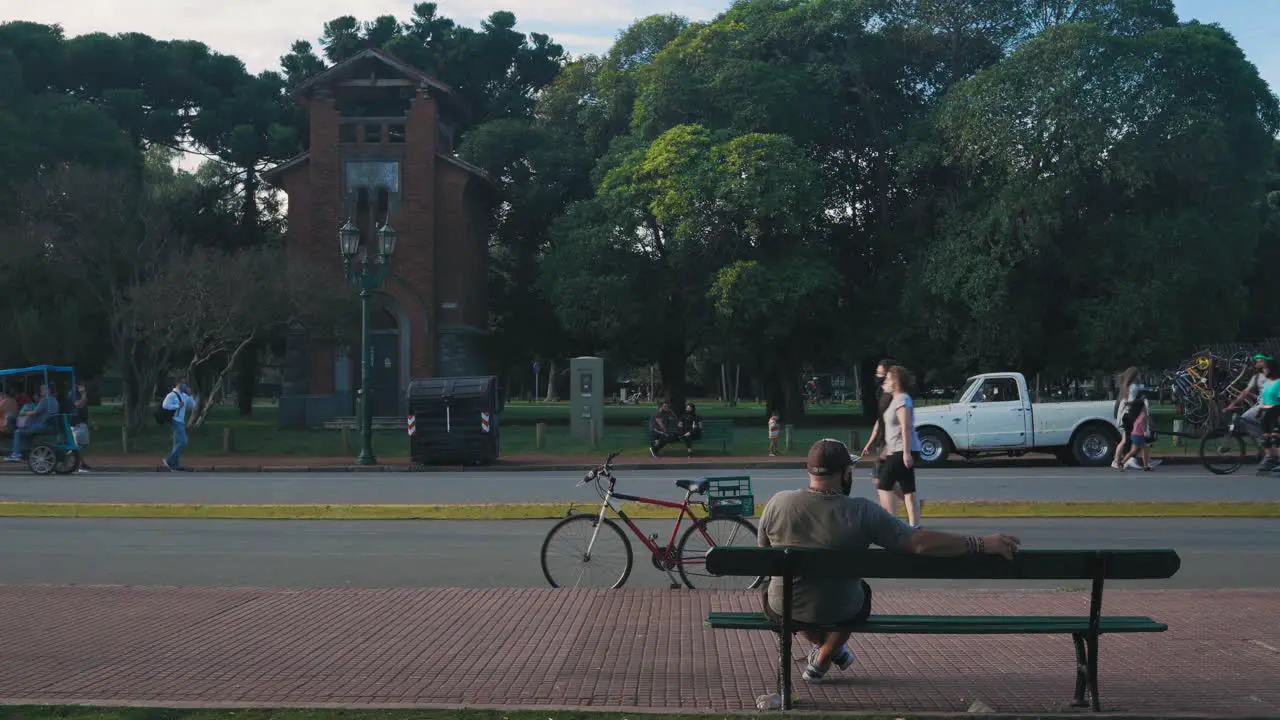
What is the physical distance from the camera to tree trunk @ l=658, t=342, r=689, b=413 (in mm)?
44688

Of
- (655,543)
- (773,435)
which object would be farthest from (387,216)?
(655,543)

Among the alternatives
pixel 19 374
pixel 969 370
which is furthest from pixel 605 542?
pixel 969 370

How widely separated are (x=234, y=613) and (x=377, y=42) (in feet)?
166

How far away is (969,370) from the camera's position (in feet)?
124

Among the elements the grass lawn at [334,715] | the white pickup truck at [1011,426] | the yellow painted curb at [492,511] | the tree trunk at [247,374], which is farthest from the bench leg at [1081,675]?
the tree trunk at [247,374]

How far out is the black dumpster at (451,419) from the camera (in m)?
26.1

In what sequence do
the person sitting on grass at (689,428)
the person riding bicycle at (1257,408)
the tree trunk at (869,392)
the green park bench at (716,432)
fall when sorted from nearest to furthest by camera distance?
the person riding bicycle at (1257,408) → the person sitting on grass at (689,428) → the green park bench at (716,432) → the tree trunk at (869,392)

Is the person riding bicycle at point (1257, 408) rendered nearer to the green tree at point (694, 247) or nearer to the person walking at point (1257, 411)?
the person walking at point (1257, 411)

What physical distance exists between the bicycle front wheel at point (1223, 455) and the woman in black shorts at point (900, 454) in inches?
400

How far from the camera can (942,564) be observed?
5836 millimetres

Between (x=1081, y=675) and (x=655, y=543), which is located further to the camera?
(x=655, y=543)

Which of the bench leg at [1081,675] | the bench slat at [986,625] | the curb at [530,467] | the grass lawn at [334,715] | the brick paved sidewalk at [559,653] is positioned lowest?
the curb at [530,467]

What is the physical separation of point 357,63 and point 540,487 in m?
27.4

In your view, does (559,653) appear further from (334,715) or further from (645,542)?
(645,542)
